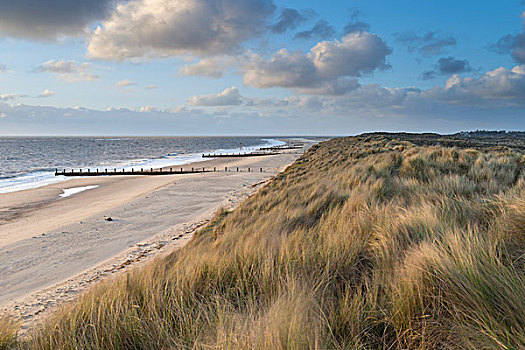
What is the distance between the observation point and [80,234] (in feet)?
40.7

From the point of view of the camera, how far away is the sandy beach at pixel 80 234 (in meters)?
7.95

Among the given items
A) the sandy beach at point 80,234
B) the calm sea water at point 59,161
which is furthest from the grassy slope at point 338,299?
the calm sea water at point 59,161

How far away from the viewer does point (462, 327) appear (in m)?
1.80

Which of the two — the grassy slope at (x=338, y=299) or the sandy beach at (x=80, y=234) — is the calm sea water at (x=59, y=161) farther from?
the grassy slope at (x=338, y=299)

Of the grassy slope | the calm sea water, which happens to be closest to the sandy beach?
the grassy slope

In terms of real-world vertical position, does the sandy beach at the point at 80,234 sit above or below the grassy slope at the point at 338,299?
below

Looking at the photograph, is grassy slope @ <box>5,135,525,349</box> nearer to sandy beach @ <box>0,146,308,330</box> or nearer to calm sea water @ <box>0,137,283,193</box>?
sandy beach @ <box>0,146,308,330</box>

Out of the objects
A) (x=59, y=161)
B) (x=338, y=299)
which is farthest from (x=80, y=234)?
(x=59, y=161)

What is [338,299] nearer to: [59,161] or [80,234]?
[80,234]

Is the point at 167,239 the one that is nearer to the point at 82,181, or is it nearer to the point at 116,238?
the point at 116,238

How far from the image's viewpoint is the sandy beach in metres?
7.95

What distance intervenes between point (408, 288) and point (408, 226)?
5.22 feet

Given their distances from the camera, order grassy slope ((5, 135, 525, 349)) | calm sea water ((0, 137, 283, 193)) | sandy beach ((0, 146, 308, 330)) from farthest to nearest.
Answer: calm sea water ((0, 137, 283, 193)), sandy beach ((0, 146, 308, 330)), grassy slope ((5, 135, 525, 349))

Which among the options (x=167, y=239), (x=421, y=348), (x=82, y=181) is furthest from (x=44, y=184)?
(x=421, y=348)
